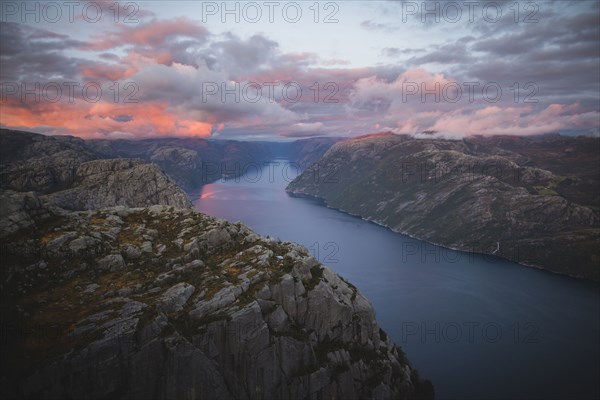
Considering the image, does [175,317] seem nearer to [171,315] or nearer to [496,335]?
[171,315]

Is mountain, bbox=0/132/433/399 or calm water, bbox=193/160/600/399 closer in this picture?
mountain, bbox=0/132/433/399

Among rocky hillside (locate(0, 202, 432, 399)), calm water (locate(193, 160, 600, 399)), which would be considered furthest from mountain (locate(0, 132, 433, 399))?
calm water (locate(193, 160, 600, 399))

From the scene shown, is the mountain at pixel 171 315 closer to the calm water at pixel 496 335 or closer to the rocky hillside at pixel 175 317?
the rocky hillside at pixel 175 317

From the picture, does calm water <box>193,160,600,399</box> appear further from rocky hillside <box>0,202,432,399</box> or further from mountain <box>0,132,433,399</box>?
rocky hillside <box>0,202,432,399</box>

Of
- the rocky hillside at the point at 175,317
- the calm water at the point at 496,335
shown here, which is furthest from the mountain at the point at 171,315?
the calm water at the point at 496,335

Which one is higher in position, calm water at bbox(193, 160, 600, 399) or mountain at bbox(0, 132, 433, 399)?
mountain at bbox(0, 132, 433, 399)

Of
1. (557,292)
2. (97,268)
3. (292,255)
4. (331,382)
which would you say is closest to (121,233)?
(97,268)
